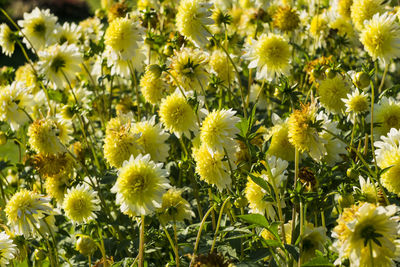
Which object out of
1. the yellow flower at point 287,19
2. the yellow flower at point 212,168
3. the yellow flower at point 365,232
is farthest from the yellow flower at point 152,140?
the yellow flower at point 287,19

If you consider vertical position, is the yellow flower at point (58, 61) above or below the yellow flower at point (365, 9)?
below

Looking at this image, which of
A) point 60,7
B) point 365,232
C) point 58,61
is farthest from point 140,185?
point 60,7

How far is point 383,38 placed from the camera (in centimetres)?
182

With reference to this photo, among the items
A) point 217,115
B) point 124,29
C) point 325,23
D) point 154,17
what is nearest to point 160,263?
point 217,115

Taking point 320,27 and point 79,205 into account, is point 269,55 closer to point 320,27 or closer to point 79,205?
point 79,205

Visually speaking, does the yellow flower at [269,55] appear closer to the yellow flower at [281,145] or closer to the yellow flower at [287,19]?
the yellow flower at [281,145]

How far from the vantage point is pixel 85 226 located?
6.63 ft

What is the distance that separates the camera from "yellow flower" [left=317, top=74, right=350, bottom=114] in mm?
1961

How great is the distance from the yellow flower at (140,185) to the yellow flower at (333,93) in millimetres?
894

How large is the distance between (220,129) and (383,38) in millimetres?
799

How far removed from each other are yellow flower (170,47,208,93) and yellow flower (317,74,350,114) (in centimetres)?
50

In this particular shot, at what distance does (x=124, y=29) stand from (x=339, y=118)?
3.83 ft

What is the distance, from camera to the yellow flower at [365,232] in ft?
3.53

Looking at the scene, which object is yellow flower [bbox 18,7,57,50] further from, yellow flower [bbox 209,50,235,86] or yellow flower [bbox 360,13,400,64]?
yellow flower [bbox 360,13,400,64]
